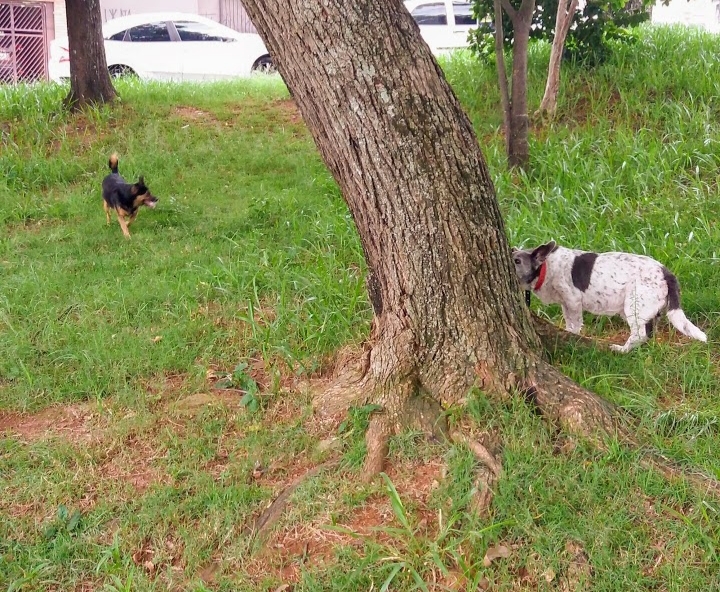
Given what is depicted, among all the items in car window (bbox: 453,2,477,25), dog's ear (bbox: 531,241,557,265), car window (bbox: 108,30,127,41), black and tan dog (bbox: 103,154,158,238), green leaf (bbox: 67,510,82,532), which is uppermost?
car window (bbox: 453,2,477,25)

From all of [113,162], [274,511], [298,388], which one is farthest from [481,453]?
[113,162]

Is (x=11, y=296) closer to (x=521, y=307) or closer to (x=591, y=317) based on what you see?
(x=521, y=307)

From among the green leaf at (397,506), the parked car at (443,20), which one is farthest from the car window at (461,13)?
the green leaf at (397,506)

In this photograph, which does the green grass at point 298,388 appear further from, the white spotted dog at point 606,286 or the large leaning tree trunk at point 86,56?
the large leaning tree trunk at point 86,56

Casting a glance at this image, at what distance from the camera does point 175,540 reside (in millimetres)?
3039

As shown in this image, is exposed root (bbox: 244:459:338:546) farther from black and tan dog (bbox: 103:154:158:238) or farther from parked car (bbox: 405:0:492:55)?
parked car (bbox: 405:0:492:55)

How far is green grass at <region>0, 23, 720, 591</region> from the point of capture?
2805 mm

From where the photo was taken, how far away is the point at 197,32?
14727 mm

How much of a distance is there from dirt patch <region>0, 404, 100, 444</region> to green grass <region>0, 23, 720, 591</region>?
0.04 feet

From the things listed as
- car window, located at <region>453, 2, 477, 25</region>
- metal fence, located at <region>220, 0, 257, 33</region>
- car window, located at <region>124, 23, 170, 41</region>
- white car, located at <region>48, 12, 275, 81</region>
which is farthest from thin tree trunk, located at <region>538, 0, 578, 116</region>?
metal fence, located at <region>220, 0, 257, 33</region>

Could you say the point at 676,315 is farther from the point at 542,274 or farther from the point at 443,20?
the point at 443,20

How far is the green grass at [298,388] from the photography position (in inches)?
110

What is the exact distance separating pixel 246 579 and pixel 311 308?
7.06 feet

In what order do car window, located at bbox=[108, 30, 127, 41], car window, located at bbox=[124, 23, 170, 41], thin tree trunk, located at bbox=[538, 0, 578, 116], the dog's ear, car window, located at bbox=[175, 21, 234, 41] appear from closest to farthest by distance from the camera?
the dog's ear
thin tree trunk, located at bbox=[538, 0, 578, 116]
car window, located at bbox=[108, 30, 127, 41]
car window, located at bbox=[124, 23, 170, 41]
car window, located at bbox=[175, 21, 234, 41]
